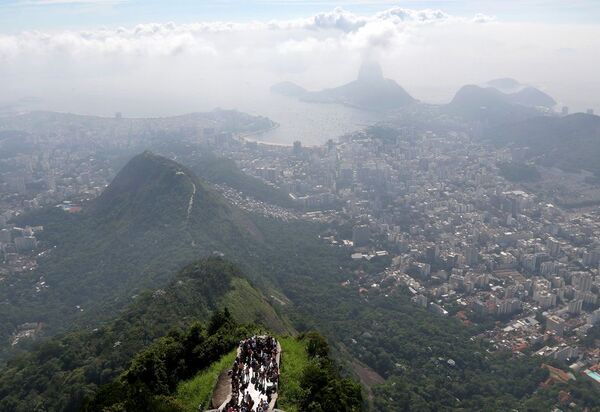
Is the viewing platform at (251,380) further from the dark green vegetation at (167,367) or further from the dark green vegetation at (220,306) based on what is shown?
the dark green vegetation at (167,367)

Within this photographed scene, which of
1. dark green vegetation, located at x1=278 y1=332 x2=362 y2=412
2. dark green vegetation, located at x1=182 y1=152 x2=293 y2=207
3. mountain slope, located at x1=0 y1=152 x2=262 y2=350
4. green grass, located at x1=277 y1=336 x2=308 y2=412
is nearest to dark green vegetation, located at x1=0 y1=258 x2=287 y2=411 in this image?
green grass, located at x1=277 y1=336 x2=308 y2=412

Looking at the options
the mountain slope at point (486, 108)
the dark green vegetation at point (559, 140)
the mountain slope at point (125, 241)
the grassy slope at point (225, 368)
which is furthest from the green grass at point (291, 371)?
the mountain slope at point (486, 108)

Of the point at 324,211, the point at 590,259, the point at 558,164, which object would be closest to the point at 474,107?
the point at 558,164

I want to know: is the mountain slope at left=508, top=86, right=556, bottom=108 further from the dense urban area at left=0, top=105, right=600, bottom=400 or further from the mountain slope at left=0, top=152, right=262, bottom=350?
the mountain slope at left=0, top=152, right=262, bottom=350

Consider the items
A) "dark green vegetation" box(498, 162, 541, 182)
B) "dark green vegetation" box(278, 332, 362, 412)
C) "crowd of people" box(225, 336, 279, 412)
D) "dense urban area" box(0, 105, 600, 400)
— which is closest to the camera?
"crowd of people" box(225, 336, 279, 412)

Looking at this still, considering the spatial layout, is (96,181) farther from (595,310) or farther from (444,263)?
(595,310)
